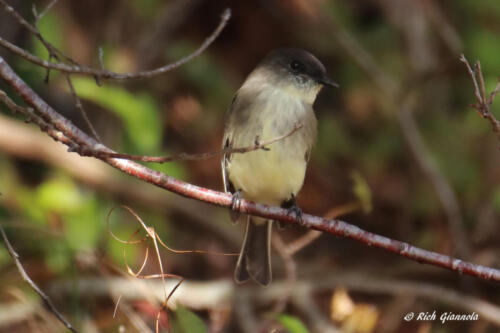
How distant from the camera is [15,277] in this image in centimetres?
442

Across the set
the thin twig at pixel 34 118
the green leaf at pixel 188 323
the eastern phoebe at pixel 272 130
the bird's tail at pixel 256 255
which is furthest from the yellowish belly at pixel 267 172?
the thin twig at pixel 34 118

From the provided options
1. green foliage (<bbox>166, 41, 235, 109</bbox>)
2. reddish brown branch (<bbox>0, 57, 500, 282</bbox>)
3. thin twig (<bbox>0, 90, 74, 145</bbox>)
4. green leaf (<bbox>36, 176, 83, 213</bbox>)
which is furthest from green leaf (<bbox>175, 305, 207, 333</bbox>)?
green foliage (<bbox>166, 41, 235, 109</bbox>)

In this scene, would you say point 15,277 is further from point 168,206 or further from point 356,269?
point 356,269

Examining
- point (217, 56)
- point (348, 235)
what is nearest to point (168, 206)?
point (217, 56)

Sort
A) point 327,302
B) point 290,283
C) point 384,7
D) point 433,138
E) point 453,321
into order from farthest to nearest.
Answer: point 384,7
point 433,138
point 327,302
point 453,321
point 290,283

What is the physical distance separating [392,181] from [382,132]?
451 mm

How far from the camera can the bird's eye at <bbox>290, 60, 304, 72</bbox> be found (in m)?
3.77

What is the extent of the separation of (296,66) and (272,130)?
19.8 inches

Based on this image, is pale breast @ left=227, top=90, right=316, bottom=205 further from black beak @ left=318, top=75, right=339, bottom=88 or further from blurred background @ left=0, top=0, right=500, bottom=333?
blurred background @ left=0, top=0, right=500, bottom=333

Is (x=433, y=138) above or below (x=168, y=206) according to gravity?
above

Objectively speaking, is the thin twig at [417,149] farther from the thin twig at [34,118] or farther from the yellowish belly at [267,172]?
the thin twig at [34,118]

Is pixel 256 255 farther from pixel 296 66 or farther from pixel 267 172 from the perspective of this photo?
pixel 296 66

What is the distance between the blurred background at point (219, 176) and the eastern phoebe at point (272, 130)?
416mm

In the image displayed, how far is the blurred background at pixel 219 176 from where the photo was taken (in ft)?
14.6
